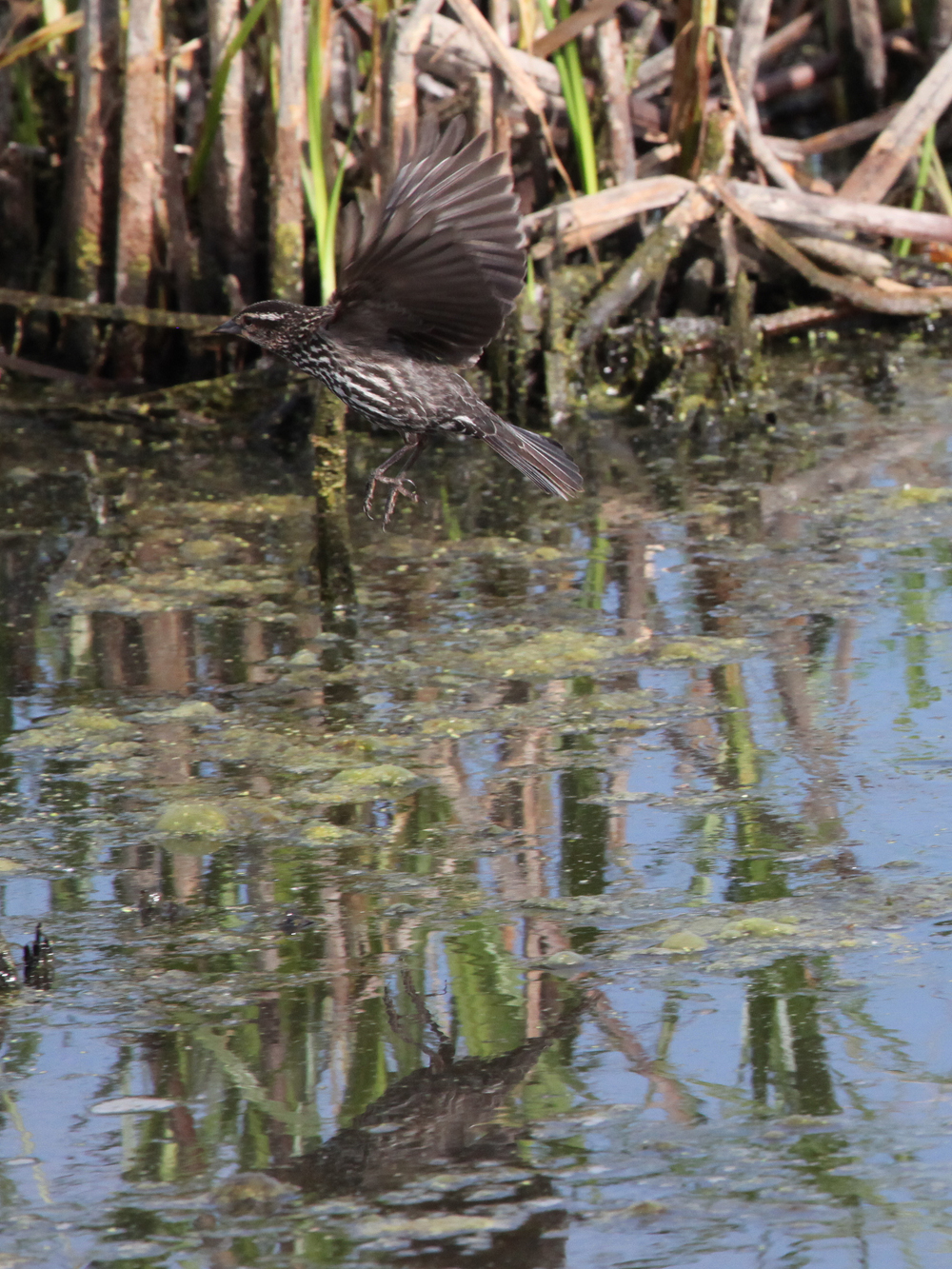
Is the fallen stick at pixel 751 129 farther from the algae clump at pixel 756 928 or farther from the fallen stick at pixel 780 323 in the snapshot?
the algae clump at pixel 756 928

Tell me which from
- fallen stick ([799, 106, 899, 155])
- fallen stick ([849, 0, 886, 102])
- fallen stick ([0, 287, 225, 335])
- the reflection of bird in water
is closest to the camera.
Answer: the reflection of bird in water

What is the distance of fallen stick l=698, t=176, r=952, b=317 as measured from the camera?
23.7 ft

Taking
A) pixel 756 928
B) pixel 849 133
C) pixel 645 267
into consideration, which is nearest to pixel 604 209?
pixel 645 267

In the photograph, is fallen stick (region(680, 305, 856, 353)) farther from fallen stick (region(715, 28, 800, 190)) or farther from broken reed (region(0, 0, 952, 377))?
fallen stick (region(715, 28, 800, 190))

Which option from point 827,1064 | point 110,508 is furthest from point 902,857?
point 110,508

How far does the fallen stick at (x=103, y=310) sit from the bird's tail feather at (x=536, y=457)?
2680 mm

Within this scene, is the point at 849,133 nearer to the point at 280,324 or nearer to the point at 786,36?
the point at 786,36

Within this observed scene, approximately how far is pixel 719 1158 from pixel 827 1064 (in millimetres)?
304

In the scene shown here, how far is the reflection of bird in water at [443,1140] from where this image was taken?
94.5 inches

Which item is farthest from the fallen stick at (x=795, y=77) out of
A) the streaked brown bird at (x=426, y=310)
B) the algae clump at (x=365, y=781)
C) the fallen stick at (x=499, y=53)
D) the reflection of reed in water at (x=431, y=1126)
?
the reflection of reed in water at (x=431, y=1126)

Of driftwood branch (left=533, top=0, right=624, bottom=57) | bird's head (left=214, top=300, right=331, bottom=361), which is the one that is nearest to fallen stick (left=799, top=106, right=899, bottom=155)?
driftwood branch (left=533, top=0, right=624, bottom=57)

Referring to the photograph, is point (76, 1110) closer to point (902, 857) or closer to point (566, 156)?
point (902, 857)

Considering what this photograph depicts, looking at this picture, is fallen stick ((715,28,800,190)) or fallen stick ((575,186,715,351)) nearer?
fallen stick ((575,186,715,351))

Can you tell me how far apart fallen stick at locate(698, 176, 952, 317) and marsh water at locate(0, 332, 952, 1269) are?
55.5 inches
